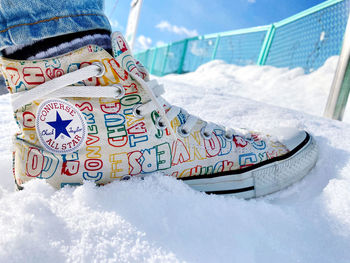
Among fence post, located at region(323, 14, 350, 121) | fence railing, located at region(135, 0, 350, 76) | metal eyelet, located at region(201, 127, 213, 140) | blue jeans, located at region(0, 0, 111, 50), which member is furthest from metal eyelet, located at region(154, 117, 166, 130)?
fence railing, located at region(135, 0, 350, 76)

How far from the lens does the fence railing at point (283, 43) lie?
2.76 metres

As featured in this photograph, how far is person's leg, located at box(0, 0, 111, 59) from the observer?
39 centimetres

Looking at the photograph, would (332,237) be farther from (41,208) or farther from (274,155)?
(41,208)

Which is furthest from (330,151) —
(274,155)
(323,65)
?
(323,65)

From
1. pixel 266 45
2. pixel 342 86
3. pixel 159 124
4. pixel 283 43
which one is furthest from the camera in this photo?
pixel 266 45

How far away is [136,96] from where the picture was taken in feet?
1.54

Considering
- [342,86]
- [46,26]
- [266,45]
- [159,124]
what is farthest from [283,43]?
[46,26]

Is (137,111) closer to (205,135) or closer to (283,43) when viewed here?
(205,135)

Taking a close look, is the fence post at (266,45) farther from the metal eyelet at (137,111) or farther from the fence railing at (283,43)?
the metal eyelet at (137,111)

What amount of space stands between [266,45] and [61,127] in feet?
13.8

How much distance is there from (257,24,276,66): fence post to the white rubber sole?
12.4 ft

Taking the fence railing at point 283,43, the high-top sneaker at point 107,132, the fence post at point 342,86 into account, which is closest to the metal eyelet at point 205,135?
the high-top sneaker at point 107,132

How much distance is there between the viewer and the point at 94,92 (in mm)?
425

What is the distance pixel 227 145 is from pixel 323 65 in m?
2.91
